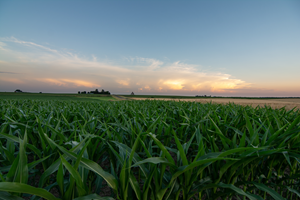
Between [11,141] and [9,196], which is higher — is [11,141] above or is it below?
above

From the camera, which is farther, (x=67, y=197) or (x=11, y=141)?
(x=11, y=141)

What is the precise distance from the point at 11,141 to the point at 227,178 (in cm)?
206

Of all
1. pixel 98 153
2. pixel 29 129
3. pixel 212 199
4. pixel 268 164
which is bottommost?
pixel 212 199

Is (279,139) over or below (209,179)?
over

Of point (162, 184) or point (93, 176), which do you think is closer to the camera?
point (162, 184)

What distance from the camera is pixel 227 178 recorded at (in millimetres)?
1230

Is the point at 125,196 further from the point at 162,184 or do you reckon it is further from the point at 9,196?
the point at 9,196

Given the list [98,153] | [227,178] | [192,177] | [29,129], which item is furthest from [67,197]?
[29,129]

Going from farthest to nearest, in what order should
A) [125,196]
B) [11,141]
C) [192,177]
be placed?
[11,141], [192,177], [125,196]

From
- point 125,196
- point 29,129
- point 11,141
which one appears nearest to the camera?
point 125,196

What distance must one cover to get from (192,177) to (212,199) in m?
0.39

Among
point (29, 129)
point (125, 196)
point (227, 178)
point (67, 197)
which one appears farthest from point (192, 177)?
point (29, 129)

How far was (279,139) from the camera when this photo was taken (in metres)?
1.39

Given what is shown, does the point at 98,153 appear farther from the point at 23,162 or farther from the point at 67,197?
the point at 23,162
